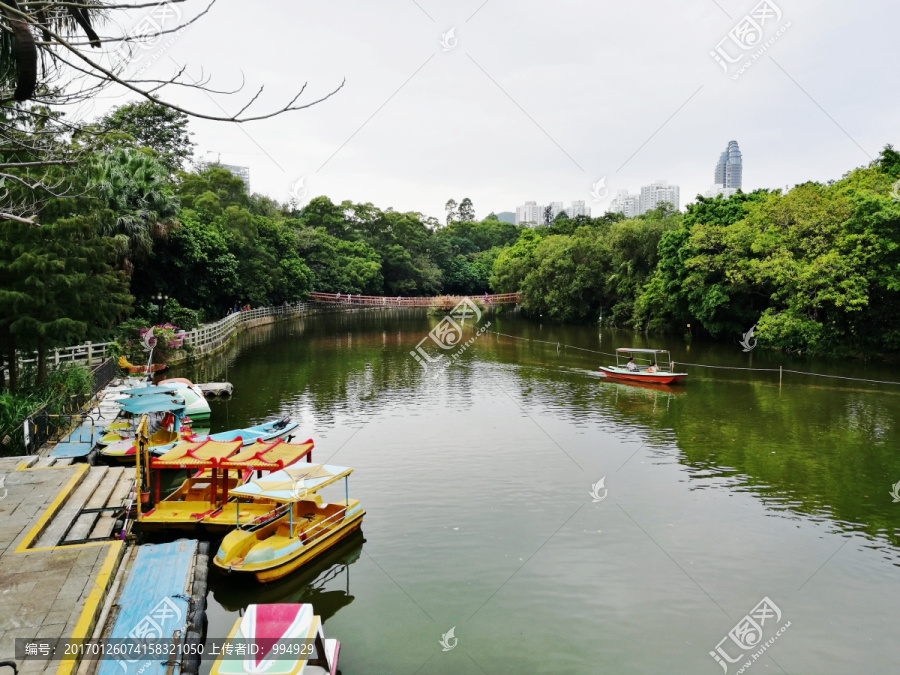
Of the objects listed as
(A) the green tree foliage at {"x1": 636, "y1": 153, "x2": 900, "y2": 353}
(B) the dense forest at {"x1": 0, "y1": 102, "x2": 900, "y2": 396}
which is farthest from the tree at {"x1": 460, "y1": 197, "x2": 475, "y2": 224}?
(A) the green tree foliage at {"x1": 636, "y1": 153, "x2": 900, "y2": 353}

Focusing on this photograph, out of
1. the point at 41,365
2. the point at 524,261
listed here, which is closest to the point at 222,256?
the point at 41,365

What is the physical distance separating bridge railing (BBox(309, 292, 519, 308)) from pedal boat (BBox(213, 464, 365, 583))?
2058 inches

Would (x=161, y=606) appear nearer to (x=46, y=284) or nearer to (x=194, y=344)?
(x=46, y=284)

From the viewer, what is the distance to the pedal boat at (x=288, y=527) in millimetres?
9102

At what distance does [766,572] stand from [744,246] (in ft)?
93.2

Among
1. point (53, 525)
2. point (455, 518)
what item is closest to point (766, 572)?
point (455, 518)

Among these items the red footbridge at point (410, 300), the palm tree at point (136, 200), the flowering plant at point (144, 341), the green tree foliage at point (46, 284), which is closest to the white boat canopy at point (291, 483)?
the green tree foliage at point (46, 284)

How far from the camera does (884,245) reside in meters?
26.8

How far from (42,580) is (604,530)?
850cm

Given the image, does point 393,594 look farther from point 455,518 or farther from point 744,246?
point 744,246

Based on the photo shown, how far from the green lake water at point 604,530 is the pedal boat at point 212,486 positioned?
1.43 meters

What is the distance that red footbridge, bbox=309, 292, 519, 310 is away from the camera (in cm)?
6391

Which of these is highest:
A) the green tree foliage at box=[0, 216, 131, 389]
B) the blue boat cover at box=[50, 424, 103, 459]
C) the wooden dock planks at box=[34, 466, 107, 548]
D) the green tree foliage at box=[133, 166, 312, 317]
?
the green tree foliage at box=[133, 166, 312, 317]

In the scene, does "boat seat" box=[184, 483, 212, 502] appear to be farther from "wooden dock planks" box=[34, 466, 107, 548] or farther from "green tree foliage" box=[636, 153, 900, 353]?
"green tree foliage" box=[636, 153, 900, 353]
